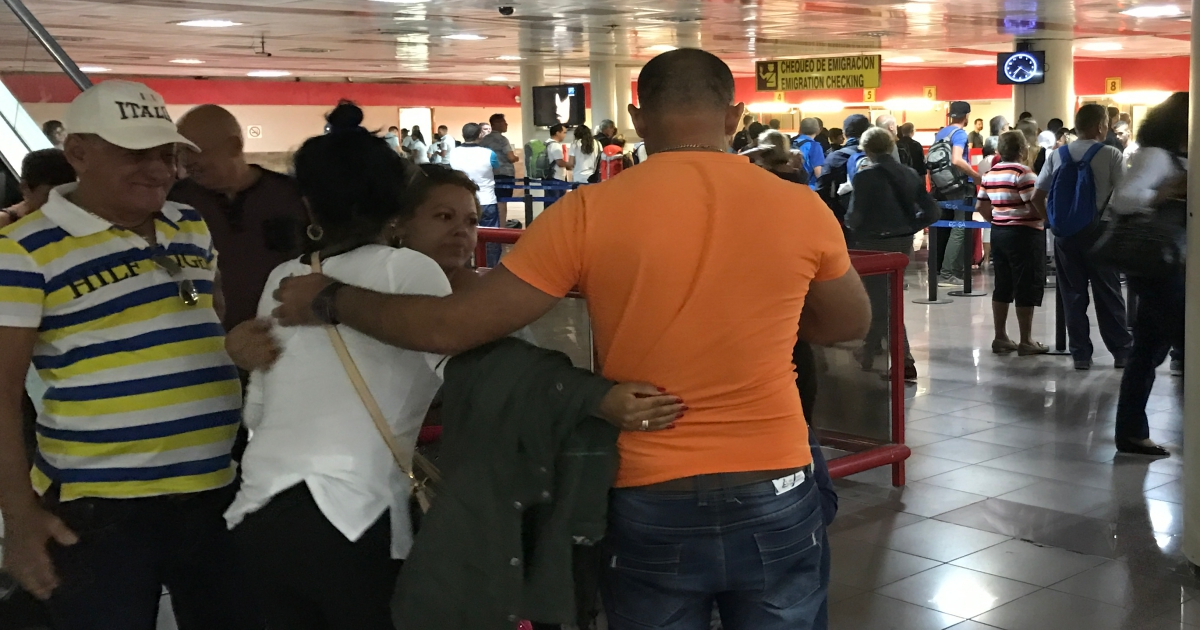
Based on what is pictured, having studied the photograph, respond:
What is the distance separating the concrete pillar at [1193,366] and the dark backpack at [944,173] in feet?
26.5

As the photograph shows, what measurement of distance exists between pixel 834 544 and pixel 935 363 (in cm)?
405

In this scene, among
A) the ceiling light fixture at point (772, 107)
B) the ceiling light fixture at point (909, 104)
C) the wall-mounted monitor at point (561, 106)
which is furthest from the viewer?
the ceiling light fixture at point (772, 107)

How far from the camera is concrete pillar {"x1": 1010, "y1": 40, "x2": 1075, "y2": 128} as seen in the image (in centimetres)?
1875

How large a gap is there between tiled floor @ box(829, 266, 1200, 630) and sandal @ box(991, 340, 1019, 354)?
102cm

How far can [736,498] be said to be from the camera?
6.38 feet

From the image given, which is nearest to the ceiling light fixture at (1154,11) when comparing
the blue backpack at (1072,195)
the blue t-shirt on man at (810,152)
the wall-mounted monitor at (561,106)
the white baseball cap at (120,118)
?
the blue t-shirt on man at (810,152)

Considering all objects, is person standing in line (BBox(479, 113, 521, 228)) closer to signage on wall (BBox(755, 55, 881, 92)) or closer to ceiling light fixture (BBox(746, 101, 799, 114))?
signage on wall (BBox(755, 55, 881, 92))

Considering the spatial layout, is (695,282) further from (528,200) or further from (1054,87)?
(1054,87)

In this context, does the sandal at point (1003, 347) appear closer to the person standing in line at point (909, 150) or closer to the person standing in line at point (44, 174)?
the person standing in line at point (909, 150)

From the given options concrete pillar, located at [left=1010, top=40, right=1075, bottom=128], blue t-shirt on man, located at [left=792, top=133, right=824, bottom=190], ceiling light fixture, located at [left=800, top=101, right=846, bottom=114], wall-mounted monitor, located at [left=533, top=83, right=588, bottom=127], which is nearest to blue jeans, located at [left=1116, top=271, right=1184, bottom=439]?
blue t-shirt on man, located at [left=792, top=133, right=824, bottom=190]

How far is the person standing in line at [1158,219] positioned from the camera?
4969 millimetres

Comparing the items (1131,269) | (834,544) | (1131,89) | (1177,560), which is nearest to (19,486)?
(834,544)

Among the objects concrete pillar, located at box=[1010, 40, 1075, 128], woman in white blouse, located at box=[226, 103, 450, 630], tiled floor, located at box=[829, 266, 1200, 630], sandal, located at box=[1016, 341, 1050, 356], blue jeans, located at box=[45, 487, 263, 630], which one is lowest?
tiled floor, located at box=[829, 266, 1200, 630]

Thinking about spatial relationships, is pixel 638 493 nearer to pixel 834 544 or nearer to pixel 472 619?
pixel 472 619
